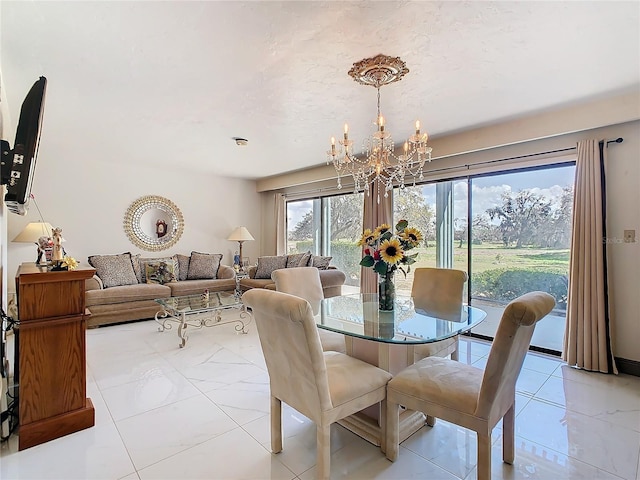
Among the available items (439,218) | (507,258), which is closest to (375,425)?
(507,258)

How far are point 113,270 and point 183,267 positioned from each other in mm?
1158

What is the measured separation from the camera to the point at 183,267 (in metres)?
5.83

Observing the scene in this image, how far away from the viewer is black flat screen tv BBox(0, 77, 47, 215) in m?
1.86

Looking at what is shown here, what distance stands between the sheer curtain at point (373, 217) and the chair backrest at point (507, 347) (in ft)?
10.6

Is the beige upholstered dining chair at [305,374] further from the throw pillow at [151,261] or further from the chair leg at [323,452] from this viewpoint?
the throw pillow at [151,261]

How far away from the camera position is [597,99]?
2.79m

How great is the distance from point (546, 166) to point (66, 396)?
4684 mm

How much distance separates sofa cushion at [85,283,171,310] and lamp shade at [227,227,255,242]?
1.69 m

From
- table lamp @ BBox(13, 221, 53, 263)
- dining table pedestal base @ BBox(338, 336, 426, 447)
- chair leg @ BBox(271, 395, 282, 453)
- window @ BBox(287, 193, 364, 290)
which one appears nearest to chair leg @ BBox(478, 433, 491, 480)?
dining table pedestal base @ BBox(338, 336, 426, 447)

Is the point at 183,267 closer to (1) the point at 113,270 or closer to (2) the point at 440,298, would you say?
(1) the point at 113,270

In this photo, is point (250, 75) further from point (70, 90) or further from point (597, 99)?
point (597, 99)

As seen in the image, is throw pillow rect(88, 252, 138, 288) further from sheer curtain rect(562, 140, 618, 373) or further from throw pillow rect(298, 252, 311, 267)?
sheer curtain rect(562, 140, 618, 373)

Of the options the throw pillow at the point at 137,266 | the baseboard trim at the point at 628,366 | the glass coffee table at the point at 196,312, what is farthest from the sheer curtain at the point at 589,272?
the throw pillow at the point at 137,266

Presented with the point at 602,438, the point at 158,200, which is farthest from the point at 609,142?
the point at 158,200
